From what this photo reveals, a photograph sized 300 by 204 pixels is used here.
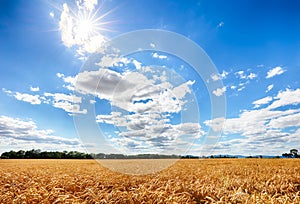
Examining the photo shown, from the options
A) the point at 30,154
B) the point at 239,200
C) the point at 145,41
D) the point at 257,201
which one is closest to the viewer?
the point at 257,201

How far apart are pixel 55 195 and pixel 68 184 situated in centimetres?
231

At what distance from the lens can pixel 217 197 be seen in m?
5.79

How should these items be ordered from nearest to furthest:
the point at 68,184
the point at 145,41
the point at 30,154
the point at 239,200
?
the point at 239,200
the point at 68,184
the point at 145,41
the point at 30,154

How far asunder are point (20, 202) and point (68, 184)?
8.60ft

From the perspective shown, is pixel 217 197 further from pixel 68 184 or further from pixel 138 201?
pixel 68 184

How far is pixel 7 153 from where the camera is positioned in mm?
79000

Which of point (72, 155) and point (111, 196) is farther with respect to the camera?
point (72, 155)

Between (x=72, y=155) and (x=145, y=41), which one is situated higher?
(x=145, y=41)

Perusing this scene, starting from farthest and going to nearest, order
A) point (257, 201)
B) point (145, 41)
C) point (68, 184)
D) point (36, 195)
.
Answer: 1. point (145, 41)
2. point (68, 184)
3. point (36, 195)
4. point (257, 201)

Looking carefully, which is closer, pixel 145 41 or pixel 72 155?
pixel 145 41

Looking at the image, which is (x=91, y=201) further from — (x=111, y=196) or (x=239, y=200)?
(x=239, y=200)

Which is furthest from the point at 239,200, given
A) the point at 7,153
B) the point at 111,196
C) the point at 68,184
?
the point at 7,153

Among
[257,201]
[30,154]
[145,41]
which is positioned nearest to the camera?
[257,201]

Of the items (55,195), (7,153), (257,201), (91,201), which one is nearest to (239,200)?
(257,201)
